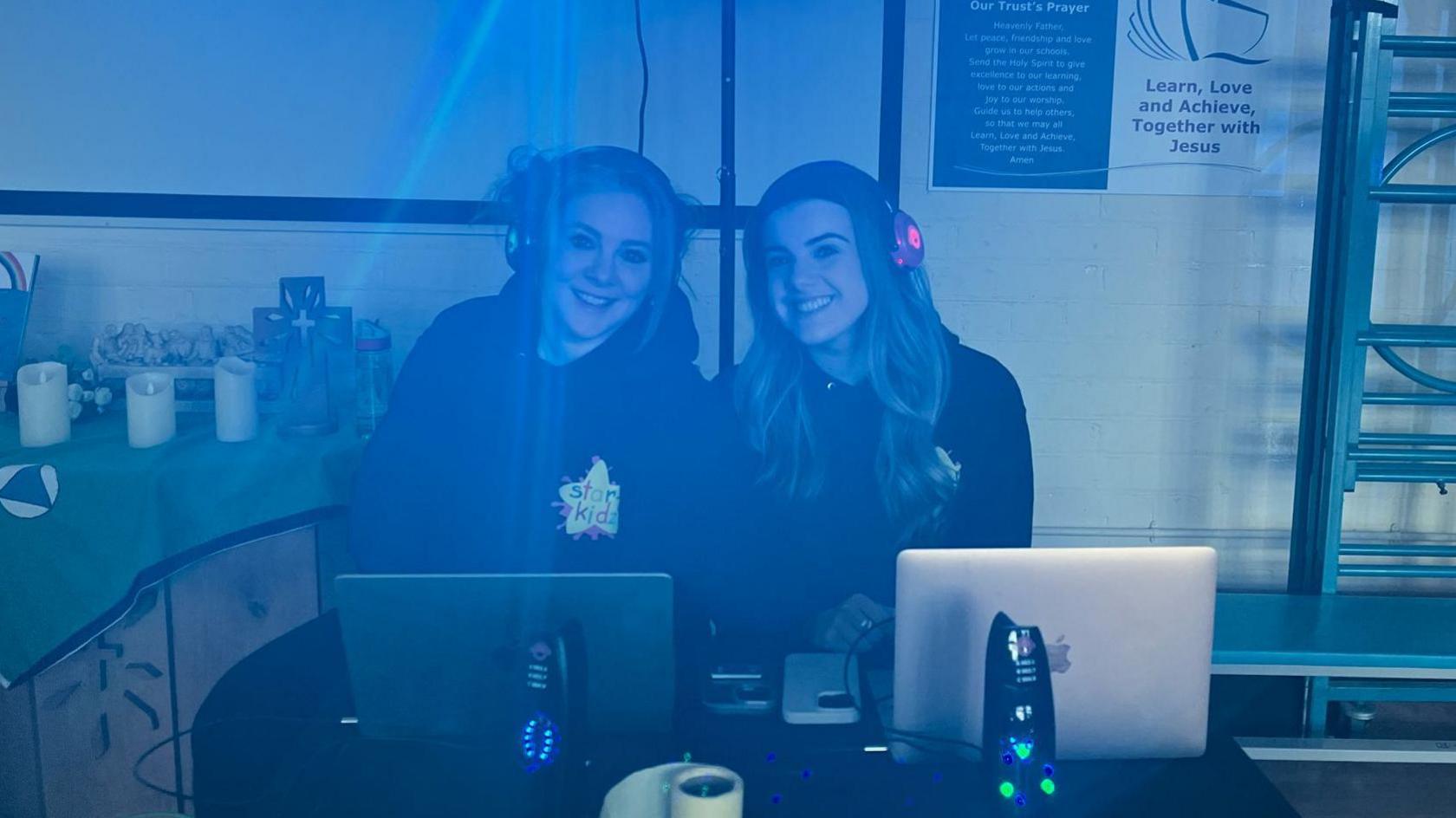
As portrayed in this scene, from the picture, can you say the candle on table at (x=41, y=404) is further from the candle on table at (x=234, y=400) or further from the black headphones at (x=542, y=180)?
the black headphones at (x=542, y=180)

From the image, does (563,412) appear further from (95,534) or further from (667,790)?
(667,790)

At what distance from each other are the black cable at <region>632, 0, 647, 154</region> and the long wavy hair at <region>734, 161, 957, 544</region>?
347 millimetres

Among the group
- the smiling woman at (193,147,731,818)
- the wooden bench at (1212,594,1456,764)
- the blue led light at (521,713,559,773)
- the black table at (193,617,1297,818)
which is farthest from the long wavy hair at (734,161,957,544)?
the blue led light at (521,713,559,773)

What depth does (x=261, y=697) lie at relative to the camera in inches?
64.4

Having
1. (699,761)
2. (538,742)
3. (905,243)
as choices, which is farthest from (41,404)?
(905,243)

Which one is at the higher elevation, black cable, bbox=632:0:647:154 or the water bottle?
black cable, bbox=632:0:647:154

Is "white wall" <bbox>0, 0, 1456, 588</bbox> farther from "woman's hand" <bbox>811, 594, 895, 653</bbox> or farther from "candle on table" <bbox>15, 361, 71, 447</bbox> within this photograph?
"woman's hand" <bbox>811, 594, 895, 653</bbox>

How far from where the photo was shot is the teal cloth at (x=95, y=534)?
220 cm

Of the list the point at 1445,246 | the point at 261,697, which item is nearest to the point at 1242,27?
the point at 1445,246

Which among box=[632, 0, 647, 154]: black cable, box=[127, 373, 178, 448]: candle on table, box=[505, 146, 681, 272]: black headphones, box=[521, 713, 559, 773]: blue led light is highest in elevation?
box=[632, 0, 647, 154]: black cable

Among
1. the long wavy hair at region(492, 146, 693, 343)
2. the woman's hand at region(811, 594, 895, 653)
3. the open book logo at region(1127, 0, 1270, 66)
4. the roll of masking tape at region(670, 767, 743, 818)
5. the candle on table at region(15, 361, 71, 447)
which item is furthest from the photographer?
the open book logo at region(1127, 0, 1270, 66)

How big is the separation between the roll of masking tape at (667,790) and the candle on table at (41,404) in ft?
6.04

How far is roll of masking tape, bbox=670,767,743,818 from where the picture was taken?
1116 millimetres

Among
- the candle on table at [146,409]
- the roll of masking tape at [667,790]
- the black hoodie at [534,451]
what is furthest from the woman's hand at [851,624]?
the candle on table at [146,409]
